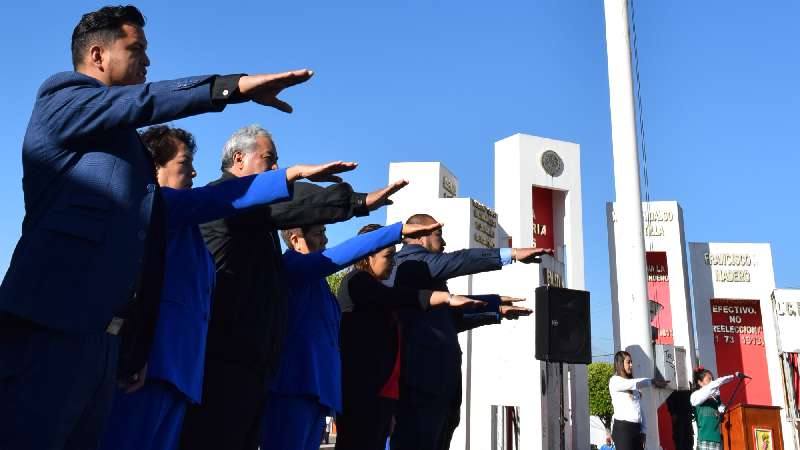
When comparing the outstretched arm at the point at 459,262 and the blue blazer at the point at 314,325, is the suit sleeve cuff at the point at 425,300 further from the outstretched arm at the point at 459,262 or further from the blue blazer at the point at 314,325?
the outstretched arm at the point at 459,262

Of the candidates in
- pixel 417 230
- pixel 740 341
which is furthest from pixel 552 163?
pixel 417 230

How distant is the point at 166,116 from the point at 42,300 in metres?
0.47

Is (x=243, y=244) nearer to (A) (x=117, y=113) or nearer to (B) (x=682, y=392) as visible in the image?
(A) (x=117, y=113)

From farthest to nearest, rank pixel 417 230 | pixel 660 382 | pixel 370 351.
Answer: pixel 660 382 < pixel 370 351 < pixel 417 230

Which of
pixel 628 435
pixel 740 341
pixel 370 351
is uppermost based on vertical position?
pixel 740 341

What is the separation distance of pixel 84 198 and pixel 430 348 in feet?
7.92

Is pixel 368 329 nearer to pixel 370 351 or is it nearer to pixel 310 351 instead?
pixel 370 351

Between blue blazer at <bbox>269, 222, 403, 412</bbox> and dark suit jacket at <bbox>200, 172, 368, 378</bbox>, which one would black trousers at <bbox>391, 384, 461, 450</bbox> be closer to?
blue blazer at <bbox>269, 222, 403, 412</bbox>

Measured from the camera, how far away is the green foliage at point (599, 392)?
3312 centimetres

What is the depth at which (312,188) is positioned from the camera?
2.51 m

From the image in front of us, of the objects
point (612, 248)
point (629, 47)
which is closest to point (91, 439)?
point (629, 47)

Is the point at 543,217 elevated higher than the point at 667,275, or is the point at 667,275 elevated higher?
the point at 543,217

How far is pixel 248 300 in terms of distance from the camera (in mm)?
2291

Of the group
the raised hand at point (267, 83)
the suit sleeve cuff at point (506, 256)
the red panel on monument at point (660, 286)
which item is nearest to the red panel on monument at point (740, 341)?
the red panel on monument at point (660, 286)
